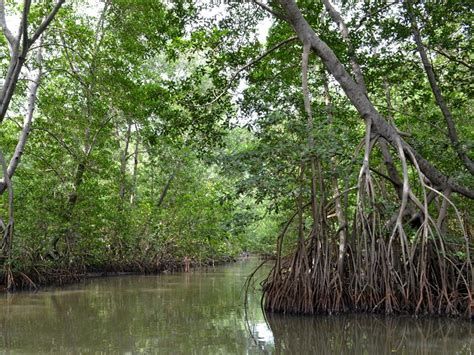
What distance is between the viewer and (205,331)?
5098 mm

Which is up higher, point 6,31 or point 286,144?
point 6,31

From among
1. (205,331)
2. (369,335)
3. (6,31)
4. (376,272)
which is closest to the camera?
(369,335)

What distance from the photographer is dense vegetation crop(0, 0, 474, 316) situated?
19.5 feet

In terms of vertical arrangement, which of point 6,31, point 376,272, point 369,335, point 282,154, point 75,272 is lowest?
point 369,335

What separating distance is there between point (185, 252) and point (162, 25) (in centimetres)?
1129

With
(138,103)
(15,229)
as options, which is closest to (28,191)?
(15,229)

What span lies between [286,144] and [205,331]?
2391 mm

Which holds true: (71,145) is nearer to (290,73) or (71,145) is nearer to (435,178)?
(290,73)

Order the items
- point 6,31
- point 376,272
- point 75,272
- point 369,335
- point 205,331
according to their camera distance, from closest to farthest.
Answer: point 369,335
point 205,331
point 376,272
point 6,31
point 75,272

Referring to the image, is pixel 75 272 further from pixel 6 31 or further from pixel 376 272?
pixel 376 272

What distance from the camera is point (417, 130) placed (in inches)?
430

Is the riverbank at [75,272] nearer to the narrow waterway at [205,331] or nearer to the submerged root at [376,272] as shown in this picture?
the narrow waterway at [205,331]

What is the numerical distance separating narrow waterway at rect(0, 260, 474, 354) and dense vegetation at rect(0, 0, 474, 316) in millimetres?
605

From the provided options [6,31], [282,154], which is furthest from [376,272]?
[6,31]
